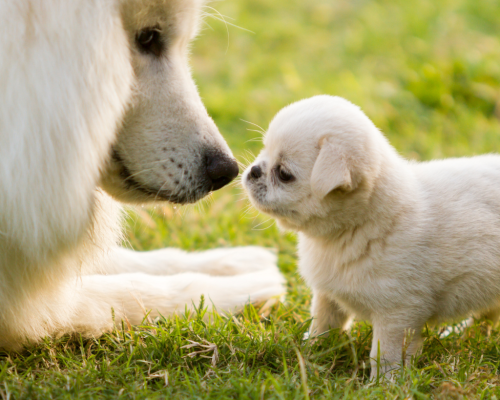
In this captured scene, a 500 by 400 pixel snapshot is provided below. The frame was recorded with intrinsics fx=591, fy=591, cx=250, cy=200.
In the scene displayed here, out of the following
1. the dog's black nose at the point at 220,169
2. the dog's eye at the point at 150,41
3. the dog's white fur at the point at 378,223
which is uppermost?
the dog's eye at the point at 150,41

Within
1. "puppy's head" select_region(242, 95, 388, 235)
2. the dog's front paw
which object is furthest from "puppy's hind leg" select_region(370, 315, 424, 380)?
the dog's front paw

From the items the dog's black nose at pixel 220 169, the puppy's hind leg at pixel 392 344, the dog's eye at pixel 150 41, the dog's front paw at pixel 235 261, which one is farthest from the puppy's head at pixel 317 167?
the dog's front paw at pixel 235 261

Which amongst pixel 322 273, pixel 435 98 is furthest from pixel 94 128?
pixel 435 98

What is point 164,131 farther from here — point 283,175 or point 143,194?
point 283,175

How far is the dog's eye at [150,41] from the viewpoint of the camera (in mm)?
2229

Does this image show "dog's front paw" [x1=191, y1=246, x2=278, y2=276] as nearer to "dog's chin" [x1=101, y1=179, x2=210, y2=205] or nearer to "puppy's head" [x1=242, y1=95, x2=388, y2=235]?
"puppy's head" [x1=242, y1=95, x2=388, y2=235]

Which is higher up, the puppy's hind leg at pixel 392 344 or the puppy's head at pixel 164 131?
the puppy's head at pixel 164 131

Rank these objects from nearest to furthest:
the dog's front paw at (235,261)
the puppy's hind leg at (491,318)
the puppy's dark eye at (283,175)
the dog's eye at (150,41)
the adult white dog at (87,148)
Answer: the adult white dog at (87,148) → the dog's eye at (150,41) → the puppy's dark eye at (283,175) → the puppy's hind leg at (491,318) → the dog's front paw at (235,261)

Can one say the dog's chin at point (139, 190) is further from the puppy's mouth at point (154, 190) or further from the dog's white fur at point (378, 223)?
the dog's white fur at point (378, 223)

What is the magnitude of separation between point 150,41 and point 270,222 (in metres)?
2.13

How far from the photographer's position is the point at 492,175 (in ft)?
8.63

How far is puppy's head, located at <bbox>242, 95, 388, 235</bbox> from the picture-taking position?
233 centimetres

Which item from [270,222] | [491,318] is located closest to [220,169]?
[491,318]

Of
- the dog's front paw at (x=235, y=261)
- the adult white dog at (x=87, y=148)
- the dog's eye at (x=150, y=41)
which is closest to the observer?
the adult white dog at (x=87, y=148)
